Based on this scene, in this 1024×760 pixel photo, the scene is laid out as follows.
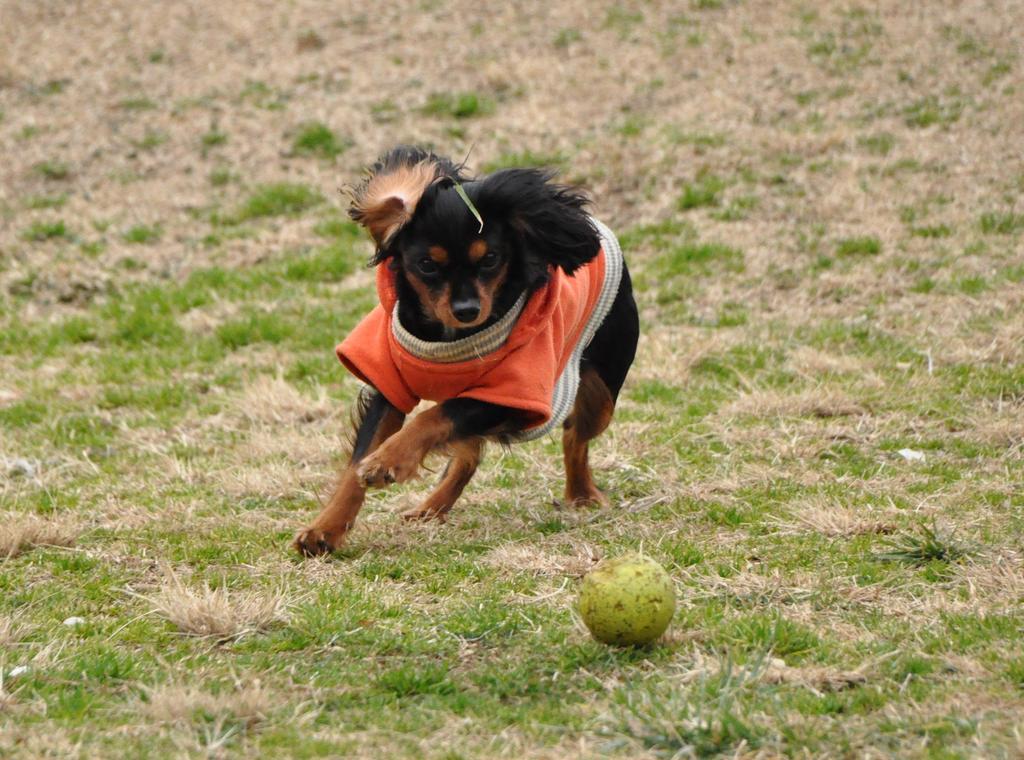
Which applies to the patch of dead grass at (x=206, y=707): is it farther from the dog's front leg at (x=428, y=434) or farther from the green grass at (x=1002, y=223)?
the green grass at (x=1002, y=223)

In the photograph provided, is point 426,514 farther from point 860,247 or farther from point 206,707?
point 860,247

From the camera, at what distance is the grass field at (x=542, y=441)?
10.00 ft

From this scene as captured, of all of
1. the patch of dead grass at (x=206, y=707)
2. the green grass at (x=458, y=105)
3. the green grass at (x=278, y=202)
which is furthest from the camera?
the green grass at (x=458, y=105)

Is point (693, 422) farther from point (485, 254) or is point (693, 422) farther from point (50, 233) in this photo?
point (50, 233)

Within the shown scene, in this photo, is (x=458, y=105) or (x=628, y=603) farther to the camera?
(x=458, y=105)

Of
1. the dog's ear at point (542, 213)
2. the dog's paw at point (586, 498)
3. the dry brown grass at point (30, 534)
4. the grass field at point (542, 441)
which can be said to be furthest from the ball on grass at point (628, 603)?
the dry brown grass at point (30, 534)

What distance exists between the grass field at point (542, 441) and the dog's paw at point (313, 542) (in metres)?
0.06

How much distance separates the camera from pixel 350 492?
14.7 ft

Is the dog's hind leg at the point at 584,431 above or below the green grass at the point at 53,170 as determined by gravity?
above

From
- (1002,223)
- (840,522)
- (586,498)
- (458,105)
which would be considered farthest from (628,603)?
(458,105)

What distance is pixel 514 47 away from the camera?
1335 centimetres

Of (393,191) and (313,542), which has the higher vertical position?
(393,191)

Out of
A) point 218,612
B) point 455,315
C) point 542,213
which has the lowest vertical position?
point 218,612

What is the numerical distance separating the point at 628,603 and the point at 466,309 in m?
1.31
